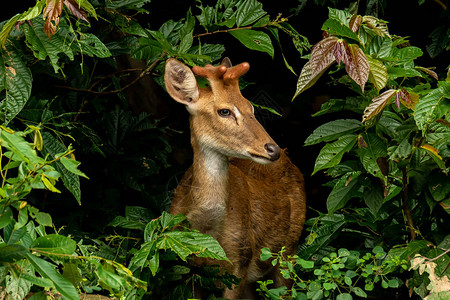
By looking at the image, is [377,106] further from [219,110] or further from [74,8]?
[74,8]

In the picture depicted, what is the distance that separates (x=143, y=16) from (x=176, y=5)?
0.37m

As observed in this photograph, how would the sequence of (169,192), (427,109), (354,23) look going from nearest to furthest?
(427,109) → (354,23) → (169,192)

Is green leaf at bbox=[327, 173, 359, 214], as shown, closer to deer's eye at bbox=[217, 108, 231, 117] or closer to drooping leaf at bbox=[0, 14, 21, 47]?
deer's eye at bbox=[217, 108, 231, 117]

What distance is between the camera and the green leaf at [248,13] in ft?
16.4

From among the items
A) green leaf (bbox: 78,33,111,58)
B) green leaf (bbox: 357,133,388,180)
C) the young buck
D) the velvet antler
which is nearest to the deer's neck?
the young buck

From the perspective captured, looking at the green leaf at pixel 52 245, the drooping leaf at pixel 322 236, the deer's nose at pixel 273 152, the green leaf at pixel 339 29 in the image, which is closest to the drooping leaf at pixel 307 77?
the green leaf at pixel 339 29

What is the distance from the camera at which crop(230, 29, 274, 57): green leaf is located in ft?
15.7

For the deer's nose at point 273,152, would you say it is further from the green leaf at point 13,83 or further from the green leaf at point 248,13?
the green leaf at point 13,83

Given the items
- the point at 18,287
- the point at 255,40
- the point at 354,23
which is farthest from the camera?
the point at 255,40

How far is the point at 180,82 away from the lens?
4.90 meters

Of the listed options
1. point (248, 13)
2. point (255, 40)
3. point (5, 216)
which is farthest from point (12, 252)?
point (248, 13)

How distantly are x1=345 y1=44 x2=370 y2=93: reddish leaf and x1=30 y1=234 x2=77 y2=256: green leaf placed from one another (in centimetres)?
172

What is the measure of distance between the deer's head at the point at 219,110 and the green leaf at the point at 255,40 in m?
0.21

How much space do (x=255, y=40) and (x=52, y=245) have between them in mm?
2246
